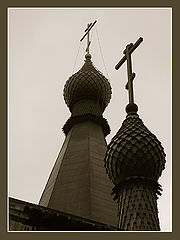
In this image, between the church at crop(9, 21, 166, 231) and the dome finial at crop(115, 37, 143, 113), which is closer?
the church at crop(9, 21, 166, 231)

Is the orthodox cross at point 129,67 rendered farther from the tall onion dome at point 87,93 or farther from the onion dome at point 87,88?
the onion dome at point 87,88

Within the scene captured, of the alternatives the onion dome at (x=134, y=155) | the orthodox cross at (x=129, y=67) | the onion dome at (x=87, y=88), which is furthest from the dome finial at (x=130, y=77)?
the onion dome at (x=87, y=88)

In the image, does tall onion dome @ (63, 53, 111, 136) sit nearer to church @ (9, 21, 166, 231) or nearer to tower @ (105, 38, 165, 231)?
church @ (9, 21, 166, 231)

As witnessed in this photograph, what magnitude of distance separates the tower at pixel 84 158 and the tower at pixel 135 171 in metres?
1.98

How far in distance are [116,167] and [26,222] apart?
6.26 feet

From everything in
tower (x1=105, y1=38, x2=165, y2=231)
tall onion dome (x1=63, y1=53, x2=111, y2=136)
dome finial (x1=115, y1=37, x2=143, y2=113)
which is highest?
tall onion dome (x1=63, y1=53, x2=111, y2=136)

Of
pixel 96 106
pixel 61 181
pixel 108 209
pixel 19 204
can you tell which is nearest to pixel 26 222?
pixel 19 204

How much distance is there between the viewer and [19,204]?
30.7 feet

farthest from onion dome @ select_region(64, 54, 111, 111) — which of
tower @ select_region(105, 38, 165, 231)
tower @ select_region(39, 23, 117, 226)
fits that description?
tower @ select_region(105, 38, 165, 231)

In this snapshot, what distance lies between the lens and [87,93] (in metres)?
17.9

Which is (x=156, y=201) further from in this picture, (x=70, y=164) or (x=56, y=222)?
(x=70, y=164)

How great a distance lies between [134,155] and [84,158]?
14.4 feet

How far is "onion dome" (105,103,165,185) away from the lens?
31.9ft

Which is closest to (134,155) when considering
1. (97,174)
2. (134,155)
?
(134,155)
